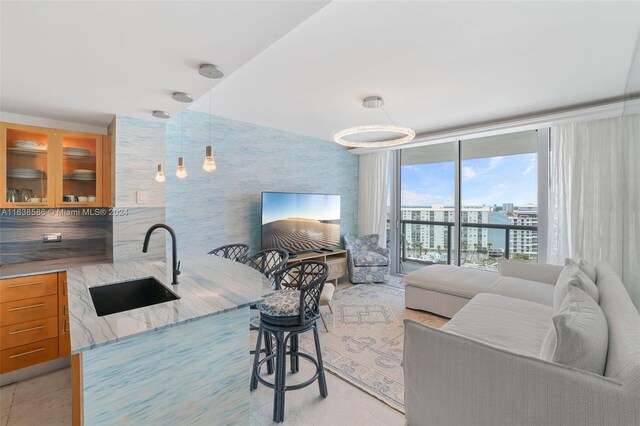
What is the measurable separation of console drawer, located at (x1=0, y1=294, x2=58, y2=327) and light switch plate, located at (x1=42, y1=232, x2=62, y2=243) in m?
0.78

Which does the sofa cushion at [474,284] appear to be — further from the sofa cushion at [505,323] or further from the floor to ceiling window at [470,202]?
the floor to ceiling window at [470,202]

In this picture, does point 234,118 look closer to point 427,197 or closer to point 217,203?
point 217,203

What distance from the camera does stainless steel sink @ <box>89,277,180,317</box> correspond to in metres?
1.83

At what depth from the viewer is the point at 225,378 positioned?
150 cm

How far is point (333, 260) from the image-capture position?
4.70 metres

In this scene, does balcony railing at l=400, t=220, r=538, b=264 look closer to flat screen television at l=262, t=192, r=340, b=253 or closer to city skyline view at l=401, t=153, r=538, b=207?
city skyline view at l=401, t=153, r=538, b=207

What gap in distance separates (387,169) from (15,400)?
522 centimetres

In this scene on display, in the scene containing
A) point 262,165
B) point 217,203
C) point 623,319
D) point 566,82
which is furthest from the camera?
point 262,165

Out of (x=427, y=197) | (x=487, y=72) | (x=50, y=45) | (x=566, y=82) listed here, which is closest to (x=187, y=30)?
(x=50, y=45)

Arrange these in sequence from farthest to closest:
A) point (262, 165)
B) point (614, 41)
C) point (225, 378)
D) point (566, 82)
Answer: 1. point (262, 165)
2. point (566, 82)
3. point (614, 41)
4. point (225, 378)

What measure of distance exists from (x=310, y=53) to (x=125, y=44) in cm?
117

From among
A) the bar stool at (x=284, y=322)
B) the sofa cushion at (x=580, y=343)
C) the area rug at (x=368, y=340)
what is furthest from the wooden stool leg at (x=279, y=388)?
the sofa cushion at (x=580, y=343)

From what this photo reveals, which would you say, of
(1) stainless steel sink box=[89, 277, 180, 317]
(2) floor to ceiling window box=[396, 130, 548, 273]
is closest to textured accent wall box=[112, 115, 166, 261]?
(1) stainless steel sink box=[89, 277, 180, 317]

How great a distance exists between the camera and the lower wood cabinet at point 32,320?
7.20 ft
